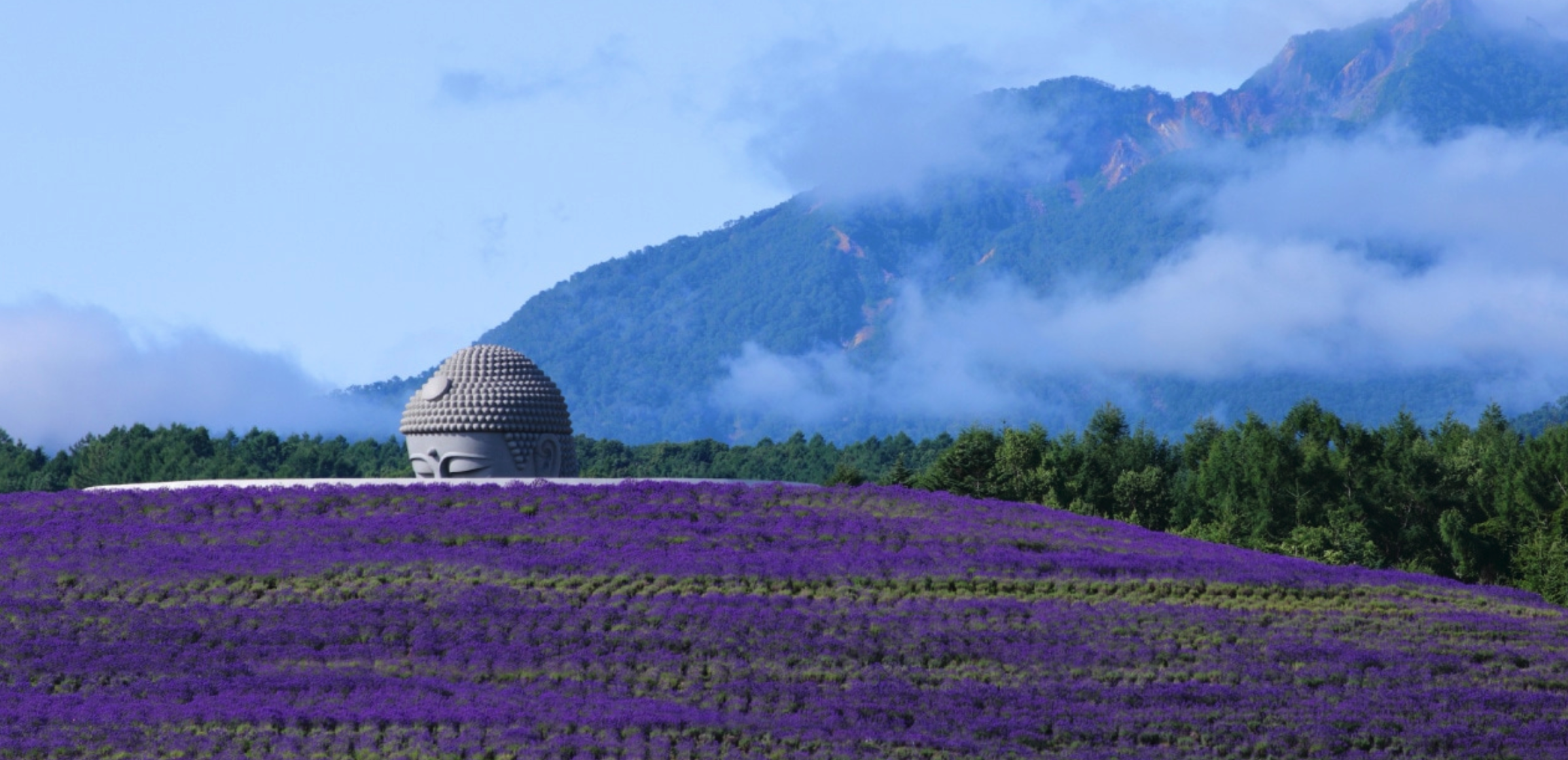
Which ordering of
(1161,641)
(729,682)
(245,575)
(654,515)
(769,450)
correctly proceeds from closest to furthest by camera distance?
(729,682)
(1161,641)
(245,575)
(654,515)
(769,450)

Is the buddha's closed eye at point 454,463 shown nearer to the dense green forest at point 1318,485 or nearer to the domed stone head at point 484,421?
the domed stone head at point 484,421

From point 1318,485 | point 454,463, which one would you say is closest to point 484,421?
point 454,463

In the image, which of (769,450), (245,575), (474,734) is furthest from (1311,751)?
(769,450)

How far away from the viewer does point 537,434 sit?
170ft

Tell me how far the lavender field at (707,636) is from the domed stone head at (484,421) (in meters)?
2.63

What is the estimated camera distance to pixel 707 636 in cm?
3641

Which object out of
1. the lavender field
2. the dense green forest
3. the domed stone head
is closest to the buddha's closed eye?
the domed stone head

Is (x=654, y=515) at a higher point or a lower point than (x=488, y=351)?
lower

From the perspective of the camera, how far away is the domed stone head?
50812 mm

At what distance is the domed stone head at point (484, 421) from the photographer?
50812 millimetres

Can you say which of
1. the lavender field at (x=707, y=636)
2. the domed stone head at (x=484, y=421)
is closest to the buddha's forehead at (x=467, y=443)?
the domed stone head at (x=484, y=421)

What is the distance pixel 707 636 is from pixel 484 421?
16.2 m

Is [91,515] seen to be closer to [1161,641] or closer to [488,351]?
[488,351]

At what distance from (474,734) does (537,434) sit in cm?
2239
